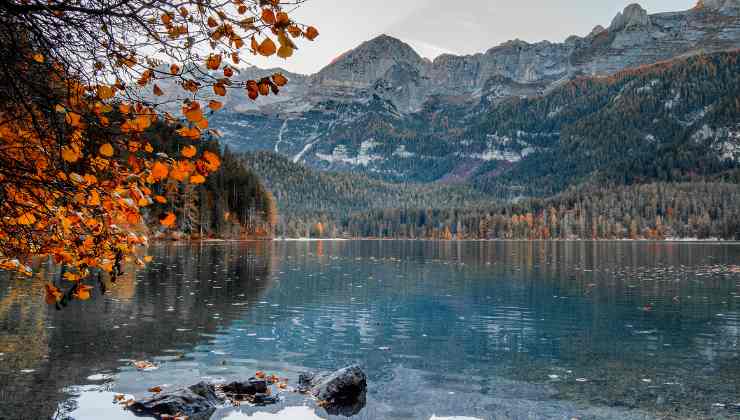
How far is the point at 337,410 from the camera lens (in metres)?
14.4

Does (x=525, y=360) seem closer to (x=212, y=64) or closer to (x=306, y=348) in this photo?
(x=306, y=348)

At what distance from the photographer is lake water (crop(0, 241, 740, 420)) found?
15.0 meters

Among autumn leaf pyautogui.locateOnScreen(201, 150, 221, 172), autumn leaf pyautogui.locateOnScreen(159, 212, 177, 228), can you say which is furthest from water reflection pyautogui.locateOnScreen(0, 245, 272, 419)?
autumn leaf pyautogui.locateOnScreen(201, 150, 221, 172)

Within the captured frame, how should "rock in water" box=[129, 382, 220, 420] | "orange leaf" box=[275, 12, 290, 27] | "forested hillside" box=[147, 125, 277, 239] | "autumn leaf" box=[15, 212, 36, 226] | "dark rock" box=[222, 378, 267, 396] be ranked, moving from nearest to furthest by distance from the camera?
"orange leaf" box=[275, 12, 290, 27], "autumn leaf" box=[15, 212, 36, 226], "rock in water" box=[129, 382, 220, 420], "dark rock" box=[222, 378, 267, 396], "forested hillside" box=[147, 125, 277, 239]

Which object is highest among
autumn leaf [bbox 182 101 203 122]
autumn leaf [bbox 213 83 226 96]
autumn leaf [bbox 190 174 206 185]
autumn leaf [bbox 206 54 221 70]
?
autumn leaf [bbox 206 54 221 70]

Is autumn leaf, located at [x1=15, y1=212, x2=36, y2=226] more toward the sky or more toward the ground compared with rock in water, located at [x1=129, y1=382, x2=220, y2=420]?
more toward the sky

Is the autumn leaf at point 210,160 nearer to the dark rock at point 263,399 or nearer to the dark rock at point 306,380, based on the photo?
the dark rock at point 263,399

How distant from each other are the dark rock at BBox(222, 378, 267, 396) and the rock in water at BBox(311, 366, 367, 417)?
1.48 meters

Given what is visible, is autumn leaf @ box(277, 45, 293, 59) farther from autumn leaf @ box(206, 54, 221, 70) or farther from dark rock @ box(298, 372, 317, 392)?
dark rock @ box(298, 372, 317, 392)

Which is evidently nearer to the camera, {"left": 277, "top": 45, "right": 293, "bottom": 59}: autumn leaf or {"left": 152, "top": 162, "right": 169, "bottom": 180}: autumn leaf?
{"left": 277, "top": 45, "right": 293, "bottom": 59}: autumn leaf

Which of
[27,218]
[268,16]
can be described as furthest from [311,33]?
[27,218]

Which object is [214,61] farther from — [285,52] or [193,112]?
[285,52]

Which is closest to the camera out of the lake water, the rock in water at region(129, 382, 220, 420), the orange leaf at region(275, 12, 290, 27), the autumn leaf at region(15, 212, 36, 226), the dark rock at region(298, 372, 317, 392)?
the orange leaf at region(275, 12, 290, 27)

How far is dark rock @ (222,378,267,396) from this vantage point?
15.2 meters
